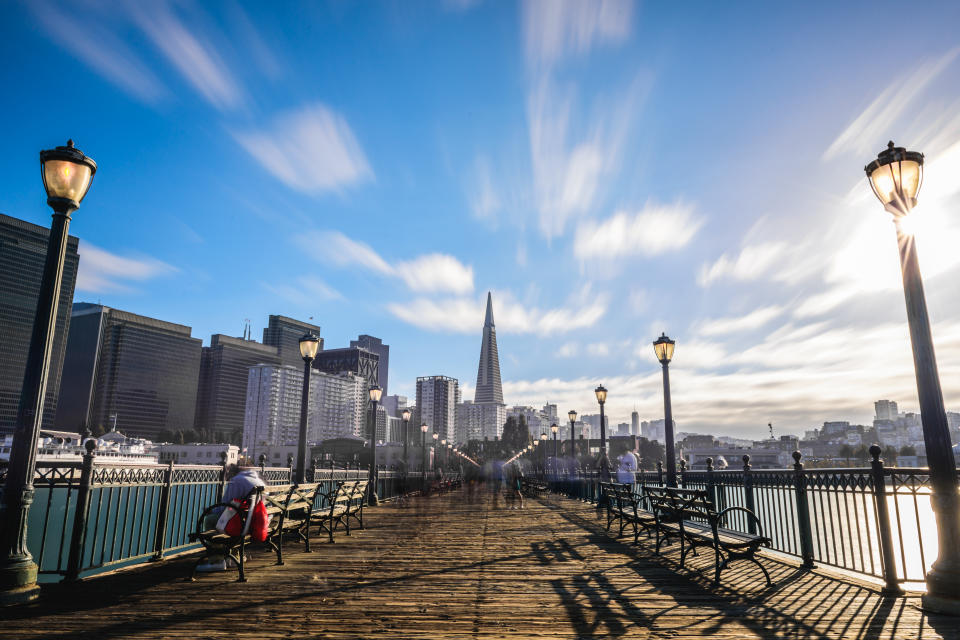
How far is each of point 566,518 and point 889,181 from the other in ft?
39.1

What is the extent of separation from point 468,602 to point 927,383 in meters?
5.86

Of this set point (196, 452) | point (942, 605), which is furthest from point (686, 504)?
point (196, 452)

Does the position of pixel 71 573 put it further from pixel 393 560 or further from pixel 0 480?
pixel 393 560

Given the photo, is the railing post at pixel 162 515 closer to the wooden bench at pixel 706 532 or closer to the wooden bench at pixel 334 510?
the wooden bench at pixel 334 510

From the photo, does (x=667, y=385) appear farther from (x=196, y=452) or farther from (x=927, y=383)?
(x=196, y=452)

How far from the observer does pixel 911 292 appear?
21.9ft

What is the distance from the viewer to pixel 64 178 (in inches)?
278

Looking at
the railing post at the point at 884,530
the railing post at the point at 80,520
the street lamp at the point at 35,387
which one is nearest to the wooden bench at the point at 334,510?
the railing post at the point at 80,520

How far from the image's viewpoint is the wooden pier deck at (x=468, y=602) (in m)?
5.02

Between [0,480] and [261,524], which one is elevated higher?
[0,480]

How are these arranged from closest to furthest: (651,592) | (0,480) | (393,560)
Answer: (651,592)
(0,480)
(393,560)

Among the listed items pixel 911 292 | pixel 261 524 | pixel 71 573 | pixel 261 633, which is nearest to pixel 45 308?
pixel 71 573

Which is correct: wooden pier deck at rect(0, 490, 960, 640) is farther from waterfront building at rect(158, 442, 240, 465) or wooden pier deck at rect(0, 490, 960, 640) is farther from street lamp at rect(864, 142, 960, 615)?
waterfront building at rect(158, 442, 240, 465)

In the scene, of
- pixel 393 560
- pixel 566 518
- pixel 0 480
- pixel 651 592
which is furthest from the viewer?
pixel 566 518
